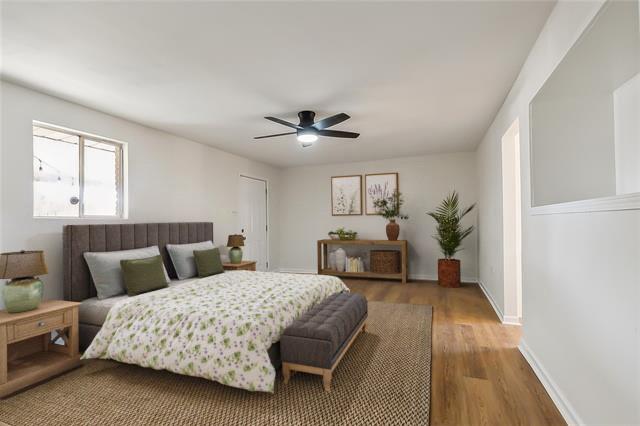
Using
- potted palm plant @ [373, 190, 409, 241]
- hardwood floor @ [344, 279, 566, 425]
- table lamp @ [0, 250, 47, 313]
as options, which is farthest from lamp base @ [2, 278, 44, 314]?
potted palm plant @ [373, 190, 409, 241]

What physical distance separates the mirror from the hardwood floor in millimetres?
1348

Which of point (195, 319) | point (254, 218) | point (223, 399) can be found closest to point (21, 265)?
point (195, 319)

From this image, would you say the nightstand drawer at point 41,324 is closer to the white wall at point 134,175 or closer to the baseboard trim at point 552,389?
the white wall at point 134,175

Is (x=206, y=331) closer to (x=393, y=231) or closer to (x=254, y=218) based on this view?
(x=254, y=218)

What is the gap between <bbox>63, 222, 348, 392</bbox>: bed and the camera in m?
2.13

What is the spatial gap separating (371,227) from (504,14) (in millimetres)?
4937

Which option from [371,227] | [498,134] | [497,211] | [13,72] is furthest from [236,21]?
[371,227]

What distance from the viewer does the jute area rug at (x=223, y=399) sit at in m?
1.91

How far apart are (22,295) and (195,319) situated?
1366 mm

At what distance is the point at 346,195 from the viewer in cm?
677

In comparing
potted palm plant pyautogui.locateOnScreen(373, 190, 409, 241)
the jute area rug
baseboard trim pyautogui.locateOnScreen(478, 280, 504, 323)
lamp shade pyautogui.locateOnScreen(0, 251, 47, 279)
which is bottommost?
the jute area rug

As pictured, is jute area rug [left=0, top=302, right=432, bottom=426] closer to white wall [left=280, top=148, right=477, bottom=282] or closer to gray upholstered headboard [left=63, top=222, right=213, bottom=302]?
gray upholstered headboard [left=63, top=222, right=213, bottom=302]

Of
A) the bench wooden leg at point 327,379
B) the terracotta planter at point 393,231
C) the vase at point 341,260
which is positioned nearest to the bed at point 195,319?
the bench wooden leg at point 327,379

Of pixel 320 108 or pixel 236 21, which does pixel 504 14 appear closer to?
pixel 236 21
